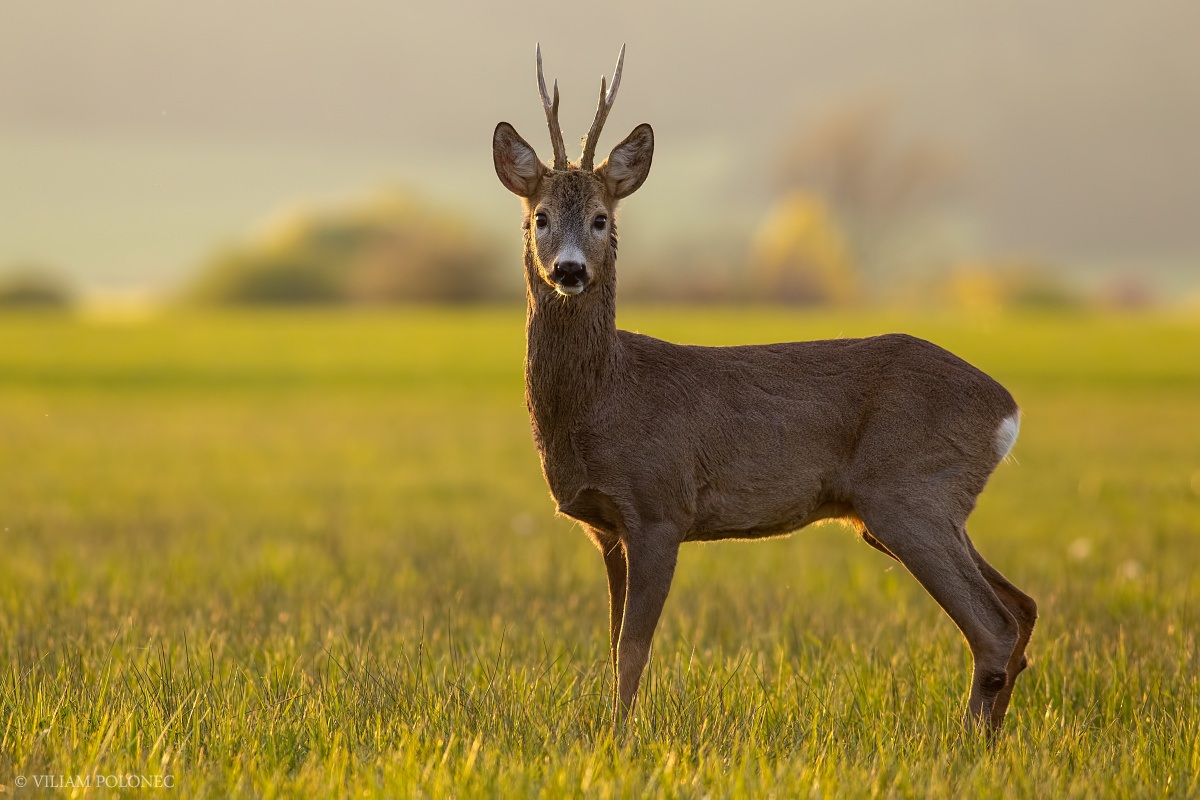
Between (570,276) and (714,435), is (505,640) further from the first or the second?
(570,276)

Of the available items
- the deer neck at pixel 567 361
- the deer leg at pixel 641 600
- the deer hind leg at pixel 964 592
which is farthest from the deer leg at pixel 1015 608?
the deer neck at pixel 567 361

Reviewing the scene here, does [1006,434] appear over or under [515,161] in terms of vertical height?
under

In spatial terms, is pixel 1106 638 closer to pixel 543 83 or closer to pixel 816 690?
pixel 816 690

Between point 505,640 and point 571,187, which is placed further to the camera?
point 505,640

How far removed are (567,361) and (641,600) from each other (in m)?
0.95


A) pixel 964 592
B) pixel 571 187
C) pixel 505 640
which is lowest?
pixel 505 640

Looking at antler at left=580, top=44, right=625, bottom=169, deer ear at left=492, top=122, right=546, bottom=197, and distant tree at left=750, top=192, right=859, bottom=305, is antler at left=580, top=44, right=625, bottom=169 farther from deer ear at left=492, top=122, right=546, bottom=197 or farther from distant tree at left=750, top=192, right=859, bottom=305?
distant tree at left=750, top=192, right=859, bottom=305

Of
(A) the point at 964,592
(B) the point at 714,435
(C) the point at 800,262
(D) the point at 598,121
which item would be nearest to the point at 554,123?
(D) the point at 598,121

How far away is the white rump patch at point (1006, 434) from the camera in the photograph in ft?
16.9

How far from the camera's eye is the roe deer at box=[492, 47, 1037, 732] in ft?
15.8

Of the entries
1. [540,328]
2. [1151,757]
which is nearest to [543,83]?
[540,328]

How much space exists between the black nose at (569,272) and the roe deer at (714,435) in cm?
13

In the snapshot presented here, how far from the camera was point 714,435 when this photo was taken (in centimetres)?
500

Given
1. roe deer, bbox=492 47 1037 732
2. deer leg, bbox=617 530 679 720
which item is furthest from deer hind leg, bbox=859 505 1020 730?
deer leg, bbox=617 530 679 720
